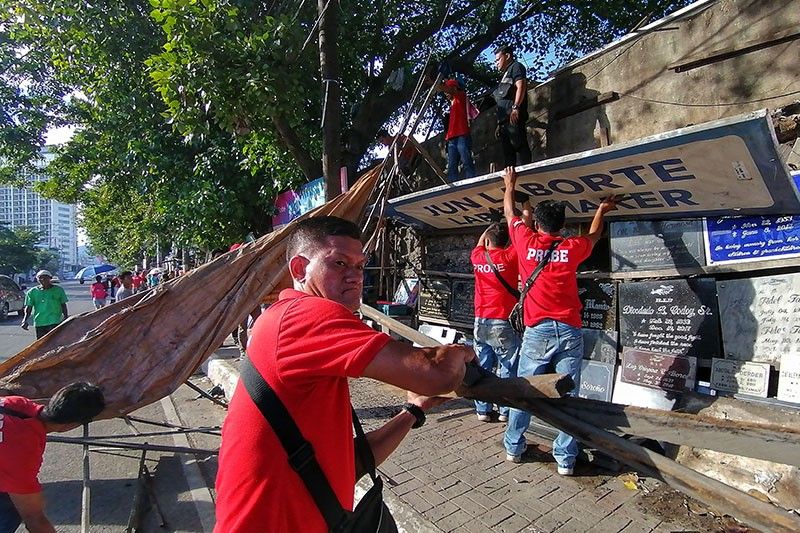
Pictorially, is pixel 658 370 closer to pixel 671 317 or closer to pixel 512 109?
pixel 671 317

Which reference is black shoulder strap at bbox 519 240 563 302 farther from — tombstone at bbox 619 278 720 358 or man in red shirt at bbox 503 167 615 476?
tombstone at bbox 619 278 720 358

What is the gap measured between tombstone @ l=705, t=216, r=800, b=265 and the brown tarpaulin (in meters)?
3.70

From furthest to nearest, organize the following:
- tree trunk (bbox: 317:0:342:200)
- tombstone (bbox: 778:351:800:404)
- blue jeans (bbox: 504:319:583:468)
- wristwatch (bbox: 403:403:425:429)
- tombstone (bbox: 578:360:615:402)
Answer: tree trunk (bbox: 317:0:342:200), tombstone (bbox: 578:360:615:402), blue jeans (bbox: 504:319:583:468), tombstone (bbox: 778:351:800:404), wristwatch (bbox: 403:403:425:429)

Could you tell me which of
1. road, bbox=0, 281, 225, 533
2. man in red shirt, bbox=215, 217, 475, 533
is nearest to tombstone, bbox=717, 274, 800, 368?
man in red shirt, bbox=215, 217, 475, 533

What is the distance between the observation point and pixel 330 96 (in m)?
6.02

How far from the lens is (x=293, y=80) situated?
614cm

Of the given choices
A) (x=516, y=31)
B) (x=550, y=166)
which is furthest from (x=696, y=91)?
(x=516, y=31)

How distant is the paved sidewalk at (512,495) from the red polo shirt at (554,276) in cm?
122

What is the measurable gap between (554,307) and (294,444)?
296 centimetres

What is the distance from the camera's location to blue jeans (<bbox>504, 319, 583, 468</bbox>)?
12.4 feet

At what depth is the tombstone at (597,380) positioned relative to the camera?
4.64 m

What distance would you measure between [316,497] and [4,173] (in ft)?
60.5

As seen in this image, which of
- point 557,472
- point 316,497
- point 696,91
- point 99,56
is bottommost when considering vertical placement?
point 557,472

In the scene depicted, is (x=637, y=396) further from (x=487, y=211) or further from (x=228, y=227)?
(x=228, y=227)
